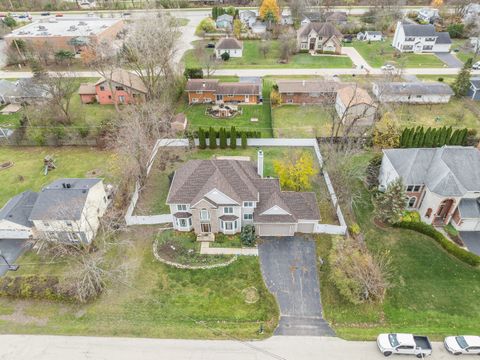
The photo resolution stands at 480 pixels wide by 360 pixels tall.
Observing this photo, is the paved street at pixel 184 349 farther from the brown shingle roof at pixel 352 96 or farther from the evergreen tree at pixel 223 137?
the brown shingle roof at pixel 352 96

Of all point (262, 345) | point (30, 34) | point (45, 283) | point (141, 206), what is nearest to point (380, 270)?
point (262, 345)

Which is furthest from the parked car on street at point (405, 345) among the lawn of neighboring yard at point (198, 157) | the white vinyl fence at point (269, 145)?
the lawn of neighboring yard at point (198, 157)

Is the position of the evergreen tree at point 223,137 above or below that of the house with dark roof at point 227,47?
below

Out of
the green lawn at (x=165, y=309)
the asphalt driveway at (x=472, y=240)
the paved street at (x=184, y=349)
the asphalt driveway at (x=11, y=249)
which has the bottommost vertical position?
the paved street at (x=184, y=349)

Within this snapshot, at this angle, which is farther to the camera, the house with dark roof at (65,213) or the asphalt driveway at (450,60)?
the asphalt driveway at (450,60)

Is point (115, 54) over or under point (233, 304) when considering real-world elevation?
over

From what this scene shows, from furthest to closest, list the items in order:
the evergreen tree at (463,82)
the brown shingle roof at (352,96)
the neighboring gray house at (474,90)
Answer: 1. the neighboring gray house at (474,90)
2. the evergreen tree at (463,82)
3. the brown shingle roof at (352,96)

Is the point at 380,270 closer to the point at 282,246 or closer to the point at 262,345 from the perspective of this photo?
the point at 282,246
